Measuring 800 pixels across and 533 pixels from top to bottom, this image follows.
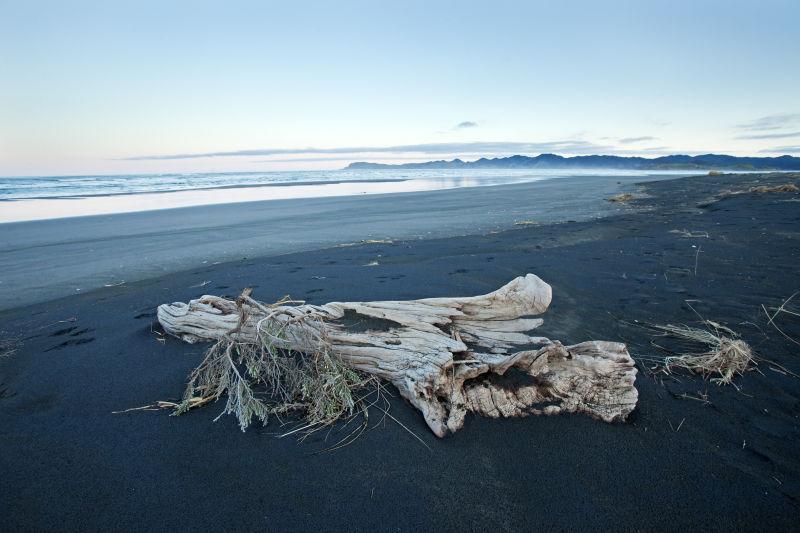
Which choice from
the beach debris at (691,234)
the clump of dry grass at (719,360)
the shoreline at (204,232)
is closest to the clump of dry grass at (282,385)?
the clump of dry grass at (719,360)

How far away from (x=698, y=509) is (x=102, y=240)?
12.6m

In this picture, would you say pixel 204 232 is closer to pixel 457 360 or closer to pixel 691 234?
pixel 457 360

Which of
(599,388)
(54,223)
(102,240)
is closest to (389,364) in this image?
(599,388)

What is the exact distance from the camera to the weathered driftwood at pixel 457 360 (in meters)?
3.05

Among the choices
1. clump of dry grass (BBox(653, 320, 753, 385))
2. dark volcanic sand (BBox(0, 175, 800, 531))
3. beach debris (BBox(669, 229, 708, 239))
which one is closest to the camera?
dark volcanic sand (BBox(0, 175, 800, 531))

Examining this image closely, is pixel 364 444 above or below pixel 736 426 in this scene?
below

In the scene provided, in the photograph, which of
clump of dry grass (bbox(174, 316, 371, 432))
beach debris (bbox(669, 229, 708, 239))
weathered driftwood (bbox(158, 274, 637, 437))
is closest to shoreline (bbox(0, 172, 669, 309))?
beach debris (bbox(669, 229, 708, 239))

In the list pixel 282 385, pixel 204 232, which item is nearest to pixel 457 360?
pixel 282 385

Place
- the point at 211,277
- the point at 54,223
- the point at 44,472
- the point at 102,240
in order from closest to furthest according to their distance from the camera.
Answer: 1. the point at 44,472
2. the point at 211,277
3. the point at 102,240
4. the point at 54,223

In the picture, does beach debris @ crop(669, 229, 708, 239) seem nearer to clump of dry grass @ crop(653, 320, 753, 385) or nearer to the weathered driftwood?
clump of dry grass @ crop(653, 320, 753, 385)

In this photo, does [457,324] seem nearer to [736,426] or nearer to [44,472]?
[736,426]

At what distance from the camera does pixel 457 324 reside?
4117 millimetres

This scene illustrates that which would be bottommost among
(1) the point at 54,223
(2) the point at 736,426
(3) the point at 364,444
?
(1) the point at 54,223

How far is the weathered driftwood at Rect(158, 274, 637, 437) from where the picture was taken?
305 centimetres
